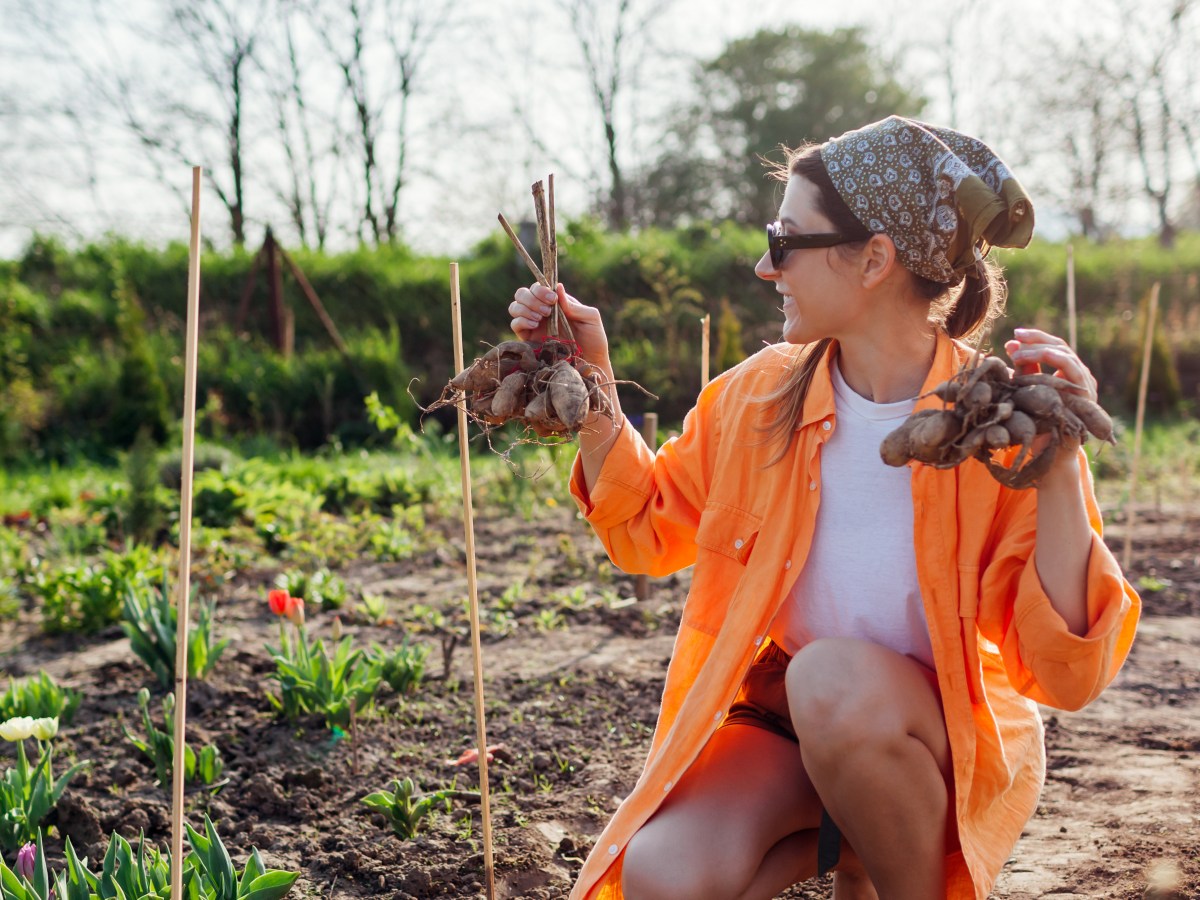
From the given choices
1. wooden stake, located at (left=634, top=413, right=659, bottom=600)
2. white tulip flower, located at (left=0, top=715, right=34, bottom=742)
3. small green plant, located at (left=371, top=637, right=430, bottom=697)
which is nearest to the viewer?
white tulip flower, located at (left=0, top=715, right=34, bottom=742)

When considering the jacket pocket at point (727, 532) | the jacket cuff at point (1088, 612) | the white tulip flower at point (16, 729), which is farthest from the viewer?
the white tulip flower at point (16, 729)

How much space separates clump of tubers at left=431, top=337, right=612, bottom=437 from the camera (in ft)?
5.11

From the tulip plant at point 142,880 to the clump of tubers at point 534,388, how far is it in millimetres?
821

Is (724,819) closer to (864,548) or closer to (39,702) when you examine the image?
(864,548)

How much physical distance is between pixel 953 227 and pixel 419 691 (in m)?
2.14

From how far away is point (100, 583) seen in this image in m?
3.80

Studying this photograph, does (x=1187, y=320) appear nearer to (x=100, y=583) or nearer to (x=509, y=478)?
(x=509, y=478)

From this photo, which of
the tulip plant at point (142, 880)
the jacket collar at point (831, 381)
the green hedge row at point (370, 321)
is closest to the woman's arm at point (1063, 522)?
the jacket collar at point (831, 381)

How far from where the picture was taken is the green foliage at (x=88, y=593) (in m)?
3.80

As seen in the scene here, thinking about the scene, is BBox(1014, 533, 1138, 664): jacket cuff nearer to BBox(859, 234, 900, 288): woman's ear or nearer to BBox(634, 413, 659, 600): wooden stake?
BBox(859, 234, 900, 288): woman's ear

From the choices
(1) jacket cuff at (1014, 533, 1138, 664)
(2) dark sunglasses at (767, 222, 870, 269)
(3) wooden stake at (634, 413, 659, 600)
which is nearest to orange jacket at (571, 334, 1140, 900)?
(1) jacket cuff at (1014, 533, 1138, 664)

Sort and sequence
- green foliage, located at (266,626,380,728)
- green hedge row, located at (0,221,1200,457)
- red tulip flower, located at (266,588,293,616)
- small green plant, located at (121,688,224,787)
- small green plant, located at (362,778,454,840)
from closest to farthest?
small green plant, located at (362,778,454,840), small green plant, located at (121,688,224,787), green foliage, located at (266,626,380,728), red tulip flower, located at (266,588,293,616), green hedge row, located at (0,221,1200,457)

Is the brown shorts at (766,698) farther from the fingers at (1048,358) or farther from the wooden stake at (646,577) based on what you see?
the wooden stake at (646,577)

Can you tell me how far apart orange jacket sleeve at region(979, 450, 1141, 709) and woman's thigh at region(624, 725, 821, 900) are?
399 mm
